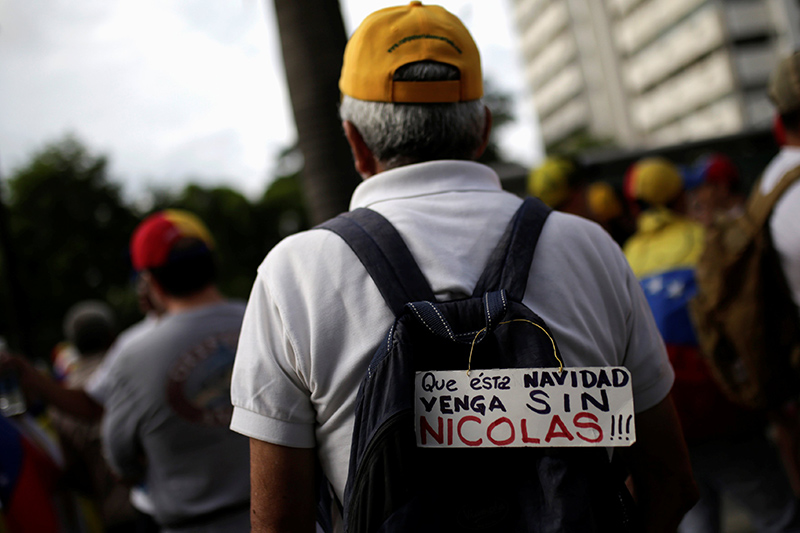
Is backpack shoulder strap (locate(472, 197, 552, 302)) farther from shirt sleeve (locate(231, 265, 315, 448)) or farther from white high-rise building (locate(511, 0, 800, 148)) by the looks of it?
white high-rise building (locate(511, 0, 800, 148))

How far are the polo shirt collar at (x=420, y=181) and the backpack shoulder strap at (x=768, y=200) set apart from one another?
1.51 metres

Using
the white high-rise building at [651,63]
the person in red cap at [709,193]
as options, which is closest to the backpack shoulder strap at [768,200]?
the person in red cap at [709,193]

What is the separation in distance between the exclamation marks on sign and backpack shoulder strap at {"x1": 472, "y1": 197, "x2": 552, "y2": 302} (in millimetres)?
271

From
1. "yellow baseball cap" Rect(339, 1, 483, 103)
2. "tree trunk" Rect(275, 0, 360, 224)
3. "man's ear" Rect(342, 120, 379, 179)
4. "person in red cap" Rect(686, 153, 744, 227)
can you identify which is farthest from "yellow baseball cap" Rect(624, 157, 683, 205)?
"man's ear" Rect(342, 120, 379, 179)

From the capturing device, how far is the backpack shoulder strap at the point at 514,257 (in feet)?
4.40

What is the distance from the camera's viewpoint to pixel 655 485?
1.54m

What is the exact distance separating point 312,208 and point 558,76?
8130cm

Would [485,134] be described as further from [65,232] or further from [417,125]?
[65,232]

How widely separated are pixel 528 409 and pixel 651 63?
67418 millimetres

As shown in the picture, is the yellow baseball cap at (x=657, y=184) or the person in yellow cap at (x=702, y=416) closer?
the person in yellow cap at (x=702, y=416)

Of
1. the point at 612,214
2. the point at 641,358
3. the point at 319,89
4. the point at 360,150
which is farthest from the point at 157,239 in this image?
the point at 612,214

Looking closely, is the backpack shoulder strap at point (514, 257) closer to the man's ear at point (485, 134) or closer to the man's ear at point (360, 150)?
the man's ear at point (485, 134)

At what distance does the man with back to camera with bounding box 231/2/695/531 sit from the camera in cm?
134

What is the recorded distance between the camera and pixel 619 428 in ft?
4.01
